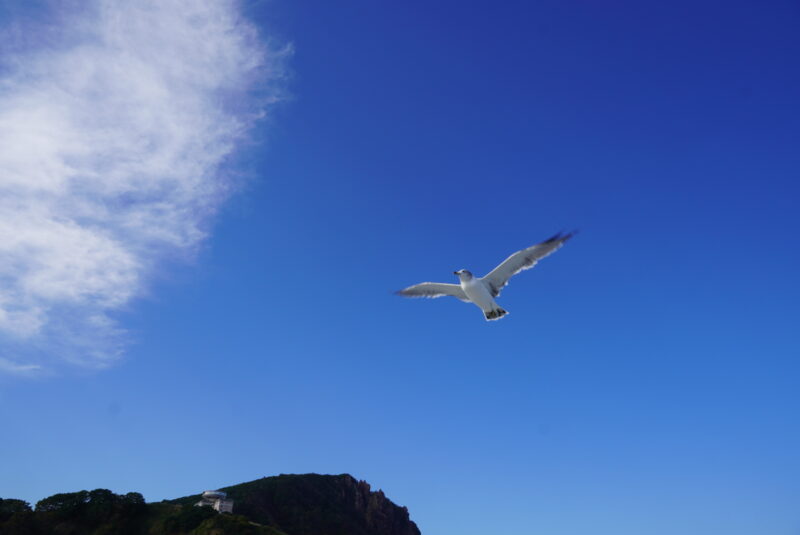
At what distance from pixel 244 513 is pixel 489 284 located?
90504 millimetres

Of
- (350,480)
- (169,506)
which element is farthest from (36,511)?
(350,480)

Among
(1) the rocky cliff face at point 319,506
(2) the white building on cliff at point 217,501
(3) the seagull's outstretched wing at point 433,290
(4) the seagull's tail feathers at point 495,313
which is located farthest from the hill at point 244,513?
(4) the seagull's tail feathers at point 495,313

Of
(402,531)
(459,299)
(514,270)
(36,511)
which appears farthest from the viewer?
(402,531)

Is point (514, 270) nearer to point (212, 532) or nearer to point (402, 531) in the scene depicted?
point (212, 532)

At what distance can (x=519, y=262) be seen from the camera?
27.1 meters

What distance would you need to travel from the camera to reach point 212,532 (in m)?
54.0

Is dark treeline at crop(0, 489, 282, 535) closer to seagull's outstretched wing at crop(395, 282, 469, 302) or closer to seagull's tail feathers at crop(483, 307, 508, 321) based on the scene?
seagull's outstretched wing at crop(395, 282, 469, 302)

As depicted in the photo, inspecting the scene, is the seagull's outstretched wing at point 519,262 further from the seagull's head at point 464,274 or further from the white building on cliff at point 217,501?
the white building on cliff at point 217,501

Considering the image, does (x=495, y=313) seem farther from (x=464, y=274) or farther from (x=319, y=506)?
(x=319, y=506)

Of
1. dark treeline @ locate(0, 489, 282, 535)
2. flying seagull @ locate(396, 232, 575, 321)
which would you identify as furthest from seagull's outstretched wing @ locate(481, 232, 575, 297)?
dark treeline @ locate(0, 489, 282, 535)

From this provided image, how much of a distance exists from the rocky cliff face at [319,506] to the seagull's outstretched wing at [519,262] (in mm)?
84938

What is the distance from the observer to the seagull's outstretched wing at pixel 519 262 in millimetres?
25531

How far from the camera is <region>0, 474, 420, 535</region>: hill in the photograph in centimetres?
5653

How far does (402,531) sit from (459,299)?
127784 millimetres
